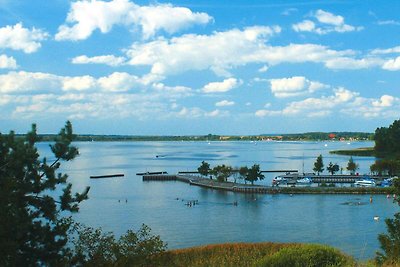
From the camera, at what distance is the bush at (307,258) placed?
1058 centimetres

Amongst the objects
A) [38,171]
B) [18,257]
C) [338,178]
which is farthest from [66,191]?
[338,178]

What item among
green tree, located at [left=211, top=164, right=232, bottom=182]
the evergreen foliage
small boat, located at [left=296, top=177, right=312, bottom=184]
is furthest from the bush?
the evergreen foliage

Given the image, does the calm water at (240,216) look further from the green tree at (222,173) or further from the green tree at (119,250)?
the green tree at (119,250)

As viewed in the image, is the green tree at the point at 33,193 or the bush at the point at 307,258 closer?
the bush at the point at 307,258

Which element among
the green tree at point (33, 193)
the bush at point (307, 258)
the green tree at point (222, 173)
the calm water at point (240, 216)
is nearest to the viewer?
the bush at point (307, 258)

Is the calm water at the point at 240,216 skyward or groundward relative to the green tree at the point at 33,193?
groundward

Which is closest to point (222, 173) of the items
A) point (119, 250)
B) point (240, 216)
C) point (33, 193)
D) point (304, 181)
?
point (304, 181)

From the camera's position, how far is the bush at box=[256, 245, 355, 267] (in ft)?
34.7

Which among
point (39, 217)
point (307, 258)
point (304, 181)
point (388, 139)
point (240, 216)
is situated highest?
point (388, 139)

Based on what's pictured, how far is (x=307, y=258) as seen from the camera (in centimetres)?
1079

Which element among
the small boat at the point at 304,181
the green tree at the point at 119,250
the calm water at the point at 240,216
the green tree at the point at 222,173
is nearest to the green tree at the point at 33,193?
the green tree at the point at 119,250

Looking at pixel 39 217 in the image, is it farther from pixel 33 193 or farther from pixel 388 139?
pixel 388 139

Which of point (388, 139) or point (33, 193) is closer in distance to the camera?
point (33, 193)

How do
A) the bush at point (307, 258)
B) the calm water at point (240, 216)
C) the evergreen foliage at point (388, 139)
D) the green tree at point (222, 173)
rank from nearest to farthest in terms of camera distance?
the bush at point (307, 258) → the calm water at point (240, 216) → the green tree at point (222, 173) → the evergreen foliage at point (388, 139)
